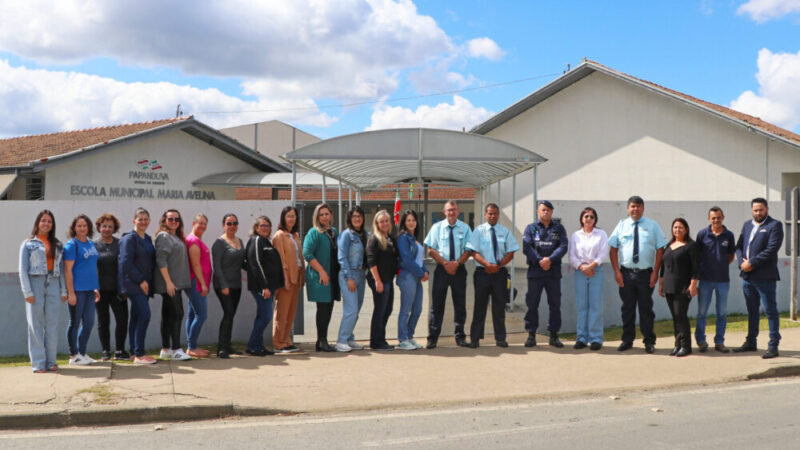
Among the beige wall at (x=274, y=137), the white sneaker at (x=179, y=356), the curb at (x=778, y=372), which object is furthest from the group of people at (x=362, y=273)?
the beige wall at (x=274, y=137)

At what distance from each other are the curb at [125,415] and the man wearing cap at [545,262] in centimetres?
405

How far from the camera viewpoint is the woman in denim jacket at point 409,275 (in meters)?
8.82

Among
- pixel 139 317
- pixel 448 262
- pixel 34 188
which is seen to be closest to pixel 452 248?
pixel 448 262

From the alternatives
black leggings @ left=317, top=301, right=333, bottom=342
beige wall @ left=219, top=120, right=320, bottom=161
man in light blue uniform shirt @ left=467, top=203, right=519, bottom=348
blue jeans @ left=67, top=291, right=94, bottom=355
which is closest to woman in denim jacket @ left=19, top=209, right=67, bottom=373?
blue jeans @ left=67, top=291, right=94, bottom=355

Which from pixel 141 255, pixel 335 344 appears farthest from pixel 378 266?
pixel 141 255

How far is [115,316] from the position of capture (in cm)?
802

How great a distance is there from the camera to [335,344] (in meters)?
9.17

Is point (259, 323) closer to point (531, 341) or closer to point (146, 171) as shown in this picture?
point (531, 341)

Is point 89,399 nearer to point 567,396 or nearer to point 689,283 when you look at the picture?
point 567,396

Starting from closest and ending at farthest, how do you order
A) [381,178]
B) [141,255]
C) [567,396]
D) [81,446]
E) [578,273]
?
[81,446]
[567,396]
[141,255]
[578,273]
[381,178]

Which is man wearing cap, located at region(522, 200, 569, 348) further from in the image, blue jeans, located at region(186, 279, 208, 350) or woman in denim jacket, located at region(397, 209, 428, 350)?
blue jeans, located at region(186, 279, 208, 350)

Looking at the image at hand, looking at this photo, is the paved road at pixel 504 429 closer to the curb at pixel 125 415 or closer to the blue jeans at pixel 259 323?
the curb at pixel 125 415

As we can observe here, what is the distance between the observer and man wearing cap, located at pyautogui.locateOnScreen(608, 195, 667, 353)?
865 cm

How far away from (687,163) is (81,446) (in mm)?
14631
